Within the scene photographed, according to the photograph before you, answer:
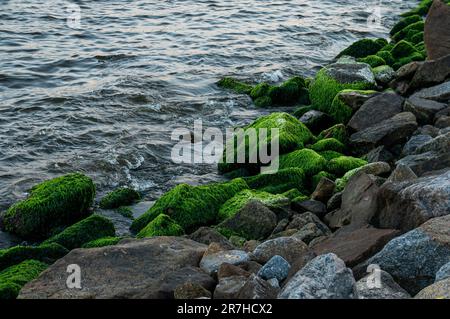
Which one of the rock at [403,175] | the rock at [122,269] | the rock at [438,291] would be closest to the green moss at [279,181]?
the rock at [403,175]

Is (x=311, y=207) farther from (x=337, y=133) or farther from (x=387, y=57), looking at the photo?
(x=387, y=57)

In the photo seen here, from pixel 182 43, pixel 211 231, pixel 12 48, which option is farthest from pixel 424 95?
pixel 12 48

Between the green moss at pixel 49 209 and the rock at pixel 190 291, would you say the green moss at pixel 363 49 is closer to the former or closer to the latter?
the green moss at pixel 49 209

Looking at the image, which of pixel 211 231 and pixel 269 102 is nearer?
pixel 211 231

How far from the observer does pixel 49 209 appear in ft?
27.3

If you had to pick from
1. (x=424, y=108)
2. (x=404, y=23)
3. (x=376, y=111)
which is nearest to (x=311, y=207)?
(x=424, y=108)

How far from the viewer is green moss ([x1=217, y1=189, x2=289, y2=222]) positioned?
8.05 meters

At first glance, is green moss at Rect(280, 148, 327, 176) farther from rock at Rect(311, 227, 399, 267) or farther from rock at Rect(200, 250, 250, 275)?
rock at Rect(200, 250, 250, 275)

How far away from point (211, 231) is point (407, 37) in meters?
12.5

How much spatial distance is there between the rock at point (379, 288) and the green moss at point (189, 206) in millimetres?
3812

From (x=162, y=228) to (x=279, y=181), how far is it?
225cm

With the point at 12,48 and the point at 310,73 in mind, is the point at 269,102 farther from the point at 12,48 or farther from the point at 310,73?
the point at 12,48

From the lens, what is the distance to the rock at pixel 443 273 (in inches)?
177

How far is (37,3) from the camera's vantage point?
20938mm
